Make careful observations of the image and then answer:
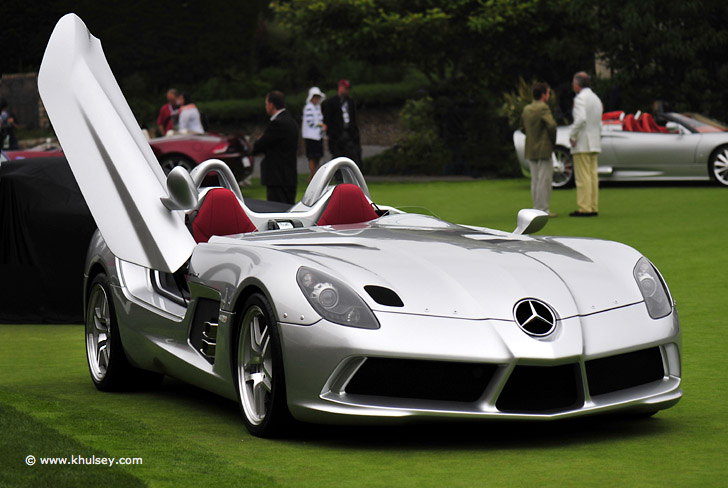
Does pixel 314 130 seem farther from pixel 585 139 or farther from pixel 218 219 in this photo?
pixel 218 219

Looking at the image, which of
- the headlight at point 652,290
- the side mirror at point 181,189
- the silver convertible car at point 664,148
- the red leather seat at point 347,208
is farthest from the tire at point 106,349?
the silver convertible car at point 664,148

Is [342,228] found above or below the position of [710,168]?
above

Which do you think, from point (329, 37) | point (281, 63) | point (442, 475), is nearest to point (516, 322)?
point (442, 475)

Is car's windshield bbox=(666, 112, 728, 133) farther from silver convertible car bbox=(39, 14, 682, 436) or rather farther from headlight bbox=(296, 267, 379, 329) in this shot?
headlight bbox=(296, 267, 379, 329)

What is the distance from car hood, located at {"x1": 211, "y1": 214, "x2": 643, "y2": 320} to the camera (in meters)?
5.84

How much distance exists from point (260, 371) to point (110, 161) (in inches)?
76.5

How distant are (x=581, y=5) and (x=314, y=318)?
82.3 ft

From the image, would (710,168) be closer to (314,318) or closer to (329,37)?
(329,37)

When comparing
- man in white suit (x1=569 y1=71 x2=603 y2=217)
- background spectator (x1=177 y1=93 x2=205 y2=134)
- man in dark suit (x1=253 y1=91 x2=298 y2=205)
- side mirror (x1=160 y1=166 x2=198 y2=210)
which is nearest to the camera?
side mirror (x1=160 y1=166 x2=198 y2=210)

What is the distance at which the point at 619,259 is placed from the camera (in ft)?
21.1

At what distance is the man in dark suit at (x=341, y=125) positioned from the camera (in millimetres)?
24422

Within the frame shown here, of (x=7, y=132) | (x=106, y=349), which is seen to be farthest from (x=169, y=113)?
(x=106, y=349)

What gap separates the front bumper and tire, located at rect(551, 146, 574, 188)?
18.3m

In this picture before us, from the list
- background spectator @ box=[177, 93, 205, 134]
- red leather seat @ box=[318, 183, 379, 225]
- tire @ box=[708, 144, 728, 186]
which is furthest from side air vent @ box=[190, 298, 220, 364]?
background spectator @ box=[177, 93, 205, 134]
